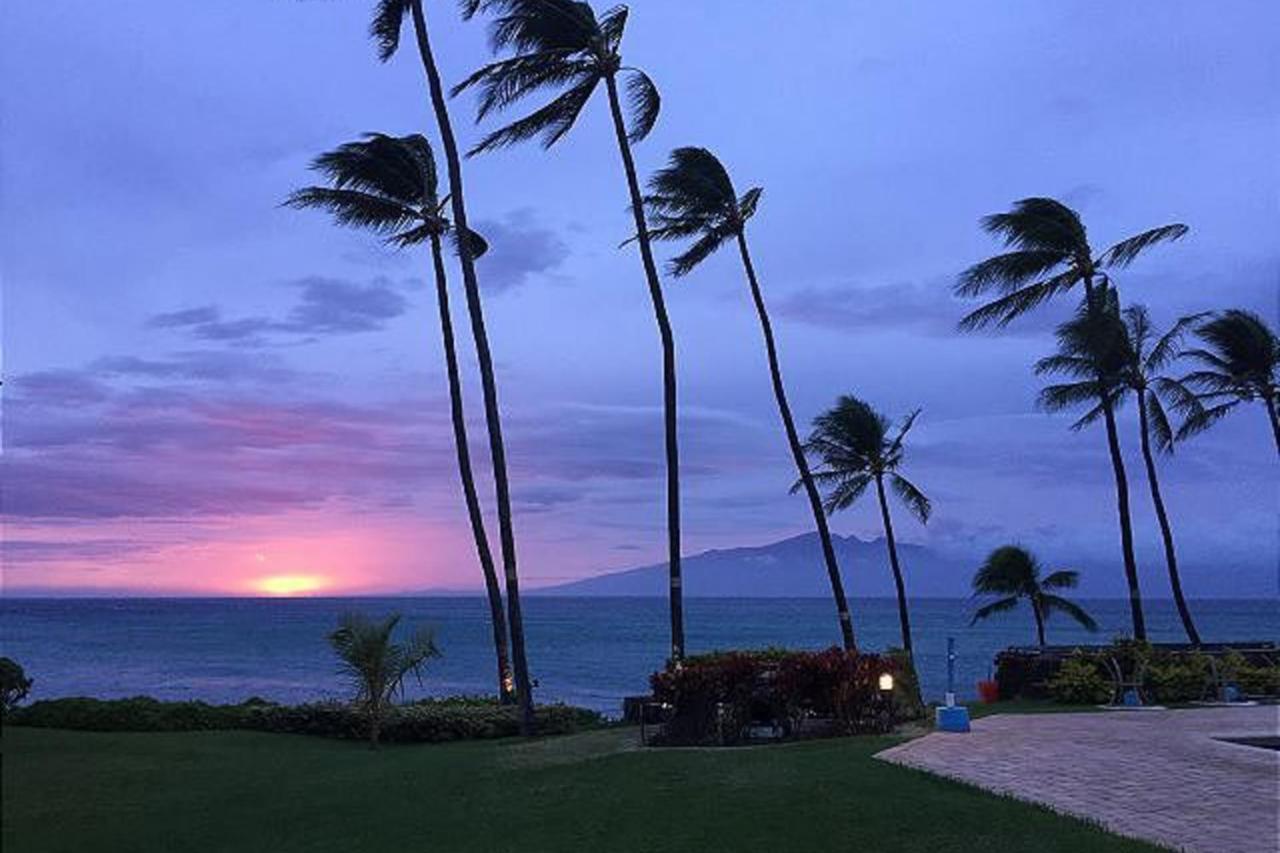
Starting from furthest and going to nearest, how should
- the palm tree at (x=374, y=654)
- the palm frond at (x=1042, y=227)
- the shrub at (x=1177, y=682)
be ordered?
the palm frond at (x=1042, y=227) → the shrub at (x=1177, y=682) → the palm tree at (x=374, y=654)

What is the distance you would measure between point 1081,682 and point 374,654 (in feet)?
40.1

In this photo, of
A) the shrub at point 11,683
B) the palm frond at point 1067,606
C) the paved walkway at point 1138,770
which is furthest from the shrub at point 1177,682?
the shrub at point 11,683

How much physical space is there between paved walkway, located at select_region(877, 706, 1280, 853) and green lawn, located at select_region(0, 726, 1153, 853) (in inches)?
24.2

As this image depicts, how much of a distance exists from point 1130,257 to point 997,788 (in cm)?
1919

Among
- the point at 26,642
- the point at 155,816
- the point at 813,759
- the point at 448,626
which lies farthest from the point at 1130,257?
the point at 448,626

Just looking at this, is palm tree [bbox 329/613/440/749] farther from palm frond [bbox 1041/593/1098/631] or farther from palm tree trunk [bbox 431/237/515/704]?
palm frond [bbox 1041/593/1098/631]

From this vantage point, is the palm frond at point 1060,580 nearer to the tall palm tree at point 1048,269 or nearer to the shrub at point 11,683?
the tall palm tree at point 1048,269

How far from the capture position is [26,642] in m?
84.8

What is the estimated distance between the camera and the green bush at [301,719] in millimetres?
17812

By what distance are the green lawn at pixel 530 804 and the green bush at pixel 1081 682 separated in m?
7.60

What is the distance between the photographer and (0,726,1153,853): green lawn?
28.9ft

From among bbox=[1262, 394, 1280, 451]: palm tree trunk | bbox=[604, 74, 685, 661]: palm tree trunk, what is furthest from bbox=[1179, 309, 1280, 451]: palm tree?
bbox=[604, 74, 685, 661]: palm tree trunk

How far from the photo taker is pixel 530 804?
10578mm

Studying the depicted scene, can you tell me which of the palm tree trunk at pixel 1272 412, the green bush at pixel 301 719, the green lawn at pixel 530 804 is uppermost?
the palm tree trunk at pixel 1272 412
